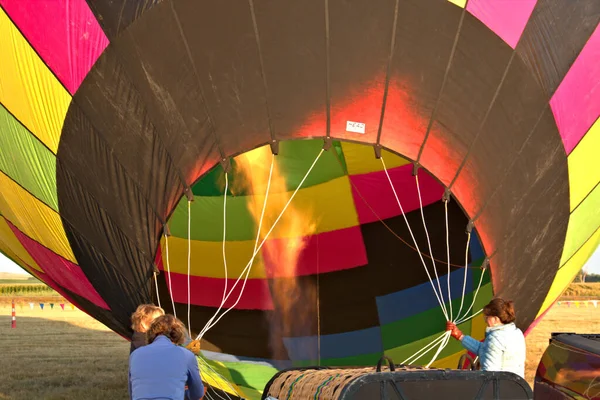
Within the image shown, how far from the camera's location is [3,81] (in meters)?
5.61

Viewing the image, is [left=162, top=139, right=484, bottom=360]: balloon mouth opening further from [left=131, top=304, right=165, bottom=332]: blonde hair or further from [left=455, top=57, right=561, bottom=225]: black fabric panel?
[left=131, top=304, right=165, bottom=332]: blonde hair

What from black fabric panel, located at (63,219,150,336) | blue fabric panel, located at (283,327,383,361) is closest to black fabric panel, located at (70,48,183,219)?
black fabric panel, located at (63,219,150,336)

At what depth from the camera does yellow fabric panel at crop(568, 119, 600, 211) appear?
591 centimetres

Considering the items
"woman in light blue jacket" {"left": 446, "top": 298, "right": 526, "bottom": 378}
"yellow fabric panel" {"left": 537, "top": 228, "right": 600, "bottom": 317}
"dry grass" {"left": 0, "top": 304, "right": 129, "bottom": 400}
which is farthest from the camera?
"dry grass" {"left": 0, "top": 304, "right": 129, "bottom": 400}

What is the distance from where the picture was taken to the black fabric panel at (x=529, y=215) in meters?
5.59

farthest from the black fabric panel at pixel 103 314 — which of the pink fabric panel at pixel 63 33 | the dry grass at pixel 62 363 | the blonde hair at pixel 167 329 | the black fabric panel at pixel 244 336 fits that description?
the blonde hair at pixel 167 329

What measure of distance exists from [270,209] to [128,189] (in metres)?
2.49

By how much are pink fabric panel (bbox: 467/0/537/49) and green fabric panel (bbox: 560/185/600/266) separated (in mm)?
1640

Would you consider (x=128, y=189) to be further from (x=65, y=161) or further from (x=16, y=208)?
(x=16, y=208)

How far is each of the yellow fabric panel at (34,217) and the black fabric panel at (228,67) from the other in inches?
58.6

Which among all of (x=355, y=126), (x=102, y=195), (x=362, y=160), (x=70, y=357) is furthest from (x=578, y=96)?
(x=70, y=357)

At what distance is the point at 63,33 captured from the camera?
5.16m

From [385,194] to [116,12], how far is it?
346cm

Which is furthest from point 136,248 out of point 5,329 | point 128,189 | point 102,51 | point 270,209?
point 5,329
